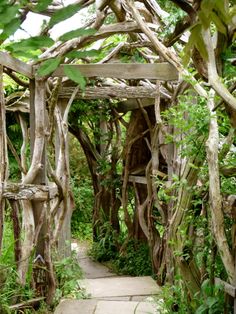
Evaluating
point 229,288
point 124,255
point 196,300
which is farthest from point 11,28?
point 124,255

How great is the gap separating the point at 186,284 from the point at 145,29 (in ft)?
5.09

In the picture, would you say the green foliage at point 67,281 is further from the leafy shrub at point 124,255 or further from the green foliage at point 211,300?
the green foliage at point 211,300

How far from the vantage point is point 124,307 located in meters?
4.44

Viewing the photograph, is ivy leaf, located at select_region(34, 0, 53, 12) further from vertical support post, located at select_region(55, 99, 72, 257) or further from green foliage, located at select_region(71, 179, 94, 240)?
green foliage, located at select_region(71, 179, 94, 240)

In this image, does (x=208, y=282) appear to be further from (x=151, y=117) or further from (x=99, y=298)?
(x=151, y=117)

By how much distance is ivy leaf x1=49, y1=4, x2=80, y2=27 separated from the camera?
0.74 m

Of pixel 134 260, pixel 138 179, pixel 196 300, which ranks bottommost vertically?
pixel 134 260

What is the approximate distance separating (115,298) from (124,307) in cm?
33

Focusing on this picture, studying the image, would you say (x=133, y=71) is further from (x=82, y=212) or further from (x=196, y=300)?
(x=82, y=212)

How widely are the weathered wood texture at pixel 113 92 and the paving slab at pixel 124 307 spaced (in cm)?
207

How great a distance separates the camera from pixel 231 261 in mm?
2527

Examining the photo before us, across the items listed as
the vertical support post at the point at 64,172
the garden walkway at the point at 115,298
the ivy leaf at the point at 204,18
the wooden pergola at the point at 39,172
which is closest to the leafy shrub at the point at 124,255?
the garden walkway at the point at 115,298

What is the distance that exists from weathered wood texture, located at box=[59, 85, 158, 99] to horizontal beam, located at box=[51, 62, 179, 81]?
3.62 feet

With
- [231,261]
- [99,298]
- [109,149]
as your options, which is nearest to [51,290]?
[99,298]
